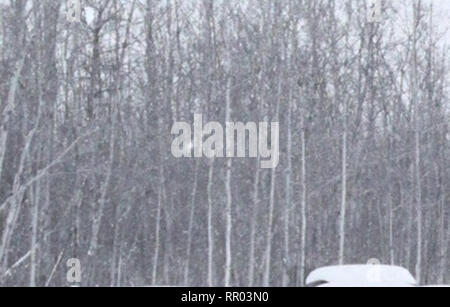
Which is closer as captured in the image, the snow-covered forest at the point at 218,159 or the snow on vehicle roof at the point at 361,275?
the snow on vehicle roof at the point at 361,275

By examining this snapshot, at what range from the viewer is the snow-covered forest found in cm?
1911

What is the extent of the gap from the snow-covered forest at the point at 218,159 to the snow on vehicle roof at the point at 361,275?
7669 mm

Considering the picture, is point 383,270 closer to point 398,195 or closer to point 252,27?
point 252,27

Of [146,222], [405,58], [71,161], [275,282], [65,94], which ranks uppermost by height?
[405,58]

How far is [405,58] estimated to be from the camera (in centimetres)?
2623

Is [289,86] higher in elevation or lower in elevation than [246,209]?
higher

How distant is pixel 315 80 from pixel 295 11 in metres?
2.77

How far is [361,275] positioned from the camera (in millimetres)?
8969

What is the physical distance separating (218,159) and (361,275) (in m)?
12.0

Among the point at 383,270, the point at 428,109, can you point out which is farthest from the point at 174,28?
the point at 383,270

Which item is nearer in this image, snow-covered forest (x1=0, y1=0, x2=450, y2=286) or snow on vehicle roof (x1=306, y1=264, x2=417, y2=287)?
snow on vehicle roof (x1=306, y1=264, x2=417, y2=287)

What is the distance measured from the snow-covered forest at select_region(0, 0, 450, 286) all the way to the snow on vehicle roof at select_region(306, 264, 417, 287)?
767 centimetres

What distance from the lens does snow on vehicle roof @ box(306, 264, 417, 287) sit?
8.82 metres

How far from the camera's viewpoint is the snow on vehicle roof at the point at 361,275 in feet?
28.9
